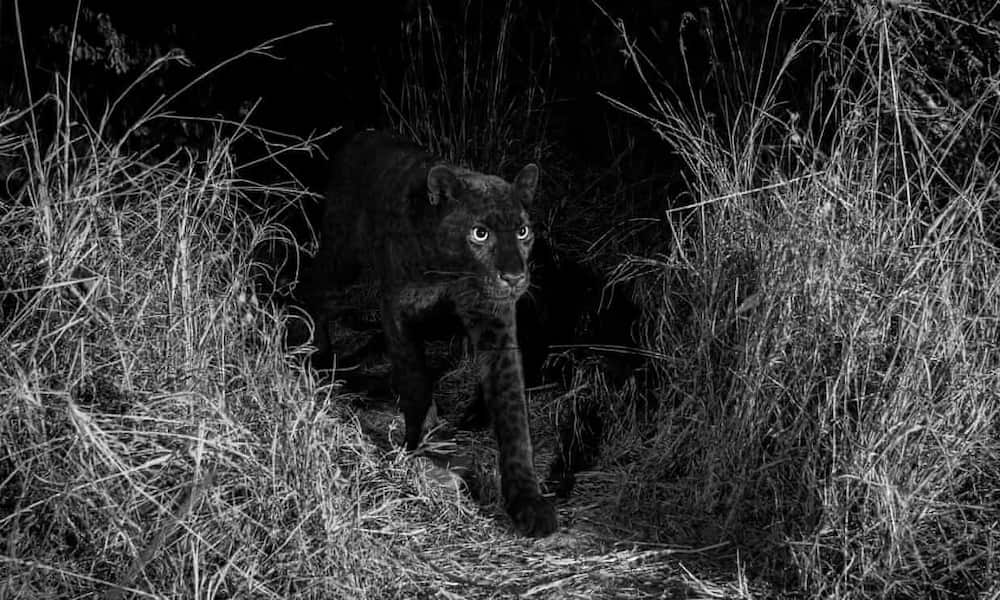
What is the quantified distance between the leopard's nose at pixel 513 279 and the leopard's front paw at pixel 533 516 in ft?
2.81

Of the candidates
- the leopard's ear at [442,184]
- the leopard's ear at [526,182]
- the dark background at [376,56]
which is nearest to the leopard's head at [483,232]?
the leopard's ear at [442,184]

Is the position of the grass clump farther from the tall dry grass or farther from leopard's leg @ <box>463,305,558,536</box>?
the tall dry grass

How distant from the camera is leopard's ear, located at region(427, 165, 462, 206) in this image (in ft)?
14.8

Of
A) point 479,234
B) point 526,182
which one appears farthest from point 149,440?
point 526,182

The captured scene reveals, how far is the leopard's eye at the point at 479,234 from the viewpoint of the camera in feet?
14.8

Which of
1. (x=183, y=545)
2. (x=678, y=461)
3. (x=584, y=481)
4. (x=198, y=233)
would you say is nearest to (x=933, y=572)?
(x=678, y=461)

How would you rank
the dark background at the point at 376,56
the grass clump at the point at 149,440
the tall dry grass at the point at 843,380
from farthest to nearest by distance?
the dark background at the point at 376,56
the tall dry grass at the point at 843,380
the grass clump at the point at 149,440

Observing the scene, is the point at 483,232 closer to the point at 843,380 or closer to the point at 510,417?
the point at 510,417

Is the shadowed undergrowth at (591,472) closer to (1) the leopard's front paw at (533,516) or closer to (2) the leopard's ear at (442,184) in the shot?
(1) the leopard's front paw at (533,516)

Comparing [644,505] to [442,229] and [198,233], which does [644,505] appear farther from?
[198,233]

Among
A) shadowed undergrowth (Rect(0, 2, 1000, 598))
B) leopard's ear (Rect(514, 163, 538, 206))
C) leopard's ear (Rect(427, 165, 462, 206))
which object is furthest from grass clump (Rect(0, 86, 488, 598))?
leopard's ear (Rect(514, 163, 538, 206))

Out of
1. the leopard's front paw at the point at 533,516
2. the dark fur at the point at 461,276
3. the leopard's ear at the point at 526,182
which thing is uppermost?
the leopard's ear at the point at 526,182

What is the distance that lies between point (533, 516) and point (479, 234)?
3.95 feet

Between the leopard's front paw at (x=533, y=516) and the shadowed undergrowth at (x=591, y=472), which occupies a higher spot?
the shadowed undergrowth at (x=591, y=472)
